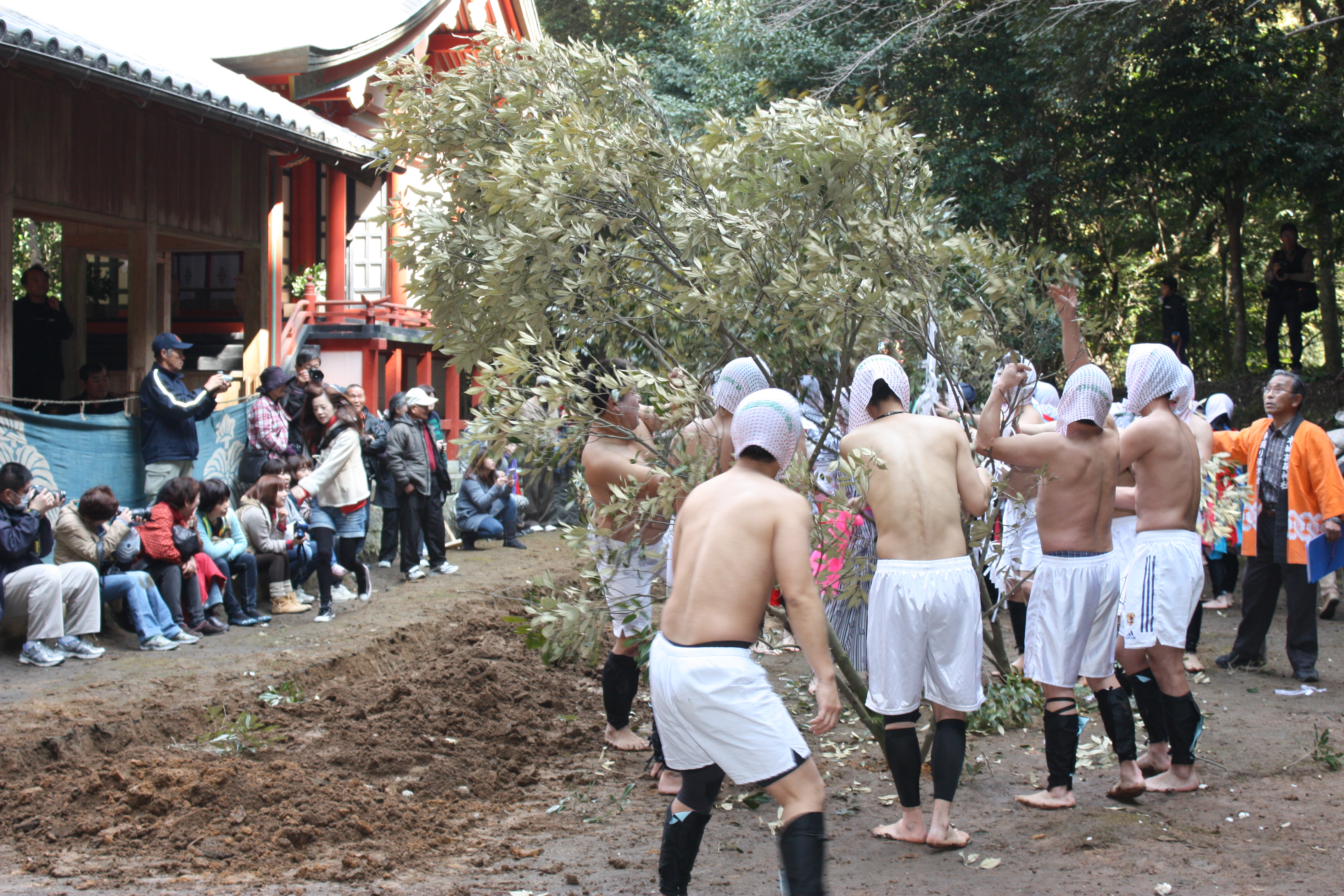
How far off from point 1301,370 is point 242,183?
1458cm

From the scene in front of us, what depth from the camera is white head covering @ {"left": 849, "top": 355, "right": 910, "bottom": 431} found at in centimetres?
470

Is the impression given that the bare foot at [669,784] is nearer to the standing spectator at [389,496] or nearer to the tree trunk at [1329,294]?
the standing spectator at [389,496]

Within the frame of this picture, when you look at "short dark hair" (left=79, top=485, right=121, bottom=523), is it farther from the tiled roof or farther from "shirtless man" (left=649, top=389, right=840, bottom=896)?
"shirtless man" (left=649, top=389, right=840, bottom=896)

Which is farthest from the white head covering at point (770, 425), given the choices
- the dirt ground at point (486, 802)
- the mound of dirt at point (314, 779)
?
the mound of dirt at point (314, 779)

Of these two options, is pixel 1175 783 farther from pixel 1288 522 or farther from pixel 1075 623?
pixel 1288 522

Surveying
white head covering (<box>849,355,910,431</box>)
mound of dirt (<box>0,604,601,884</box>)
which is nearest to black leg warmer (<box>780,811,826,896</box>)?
mound of dirt (<box>0,604,601,884</box>)

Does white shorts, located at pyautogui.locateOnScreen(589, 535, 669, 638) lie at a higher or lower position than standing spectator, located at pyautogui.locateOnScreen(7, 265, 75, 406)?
lower

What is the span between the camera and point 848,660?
199 inches

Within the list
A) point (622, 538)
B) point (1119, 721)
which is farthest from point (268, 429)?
point (1119, 721)

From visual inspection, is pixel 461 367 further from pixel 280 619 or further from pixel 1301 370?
pixel 1301 370

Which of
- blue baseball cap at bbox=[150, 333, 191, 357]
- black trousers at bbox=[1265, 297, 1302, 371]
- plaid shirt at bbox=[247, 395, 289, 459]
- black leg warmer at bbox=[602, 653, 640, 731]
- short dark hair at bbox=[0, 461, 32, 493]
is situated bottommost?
black leg warmer at bbox=[602, 653, 640, 731]

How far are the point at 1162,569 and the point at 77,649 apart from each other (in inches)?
259

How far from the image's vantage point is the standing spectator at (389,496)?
10.9 meters

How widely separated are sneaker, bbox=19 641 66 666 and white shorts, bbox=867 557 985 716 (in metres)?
5.37
